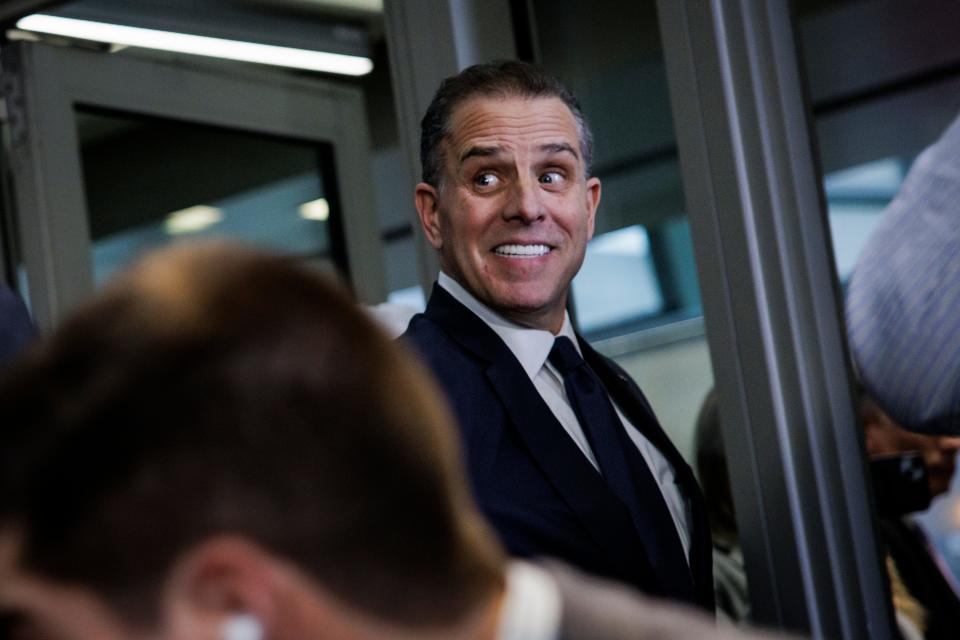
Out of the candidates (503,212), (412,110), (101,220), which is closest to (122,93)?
(101,220)

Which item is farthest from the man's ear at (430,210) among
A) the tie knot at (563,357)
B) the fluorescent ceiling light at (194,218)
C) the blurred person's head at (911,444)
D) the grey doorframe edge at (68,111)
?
the fluorescent ceiling light at (194,218)

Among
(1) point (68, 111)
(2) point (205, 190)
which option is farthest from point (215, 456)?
(2) point (205, 190)

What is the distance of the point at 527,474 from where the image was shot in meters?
1.63

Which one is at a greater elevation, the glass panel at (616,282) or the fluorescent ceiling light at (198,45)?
the fluorescent ceiling light at (198,45)

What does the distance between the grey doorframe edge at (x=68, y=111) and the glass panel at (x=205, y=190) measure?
0.15 metres

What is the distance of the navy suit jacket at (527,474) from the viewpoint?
1583 millimetres

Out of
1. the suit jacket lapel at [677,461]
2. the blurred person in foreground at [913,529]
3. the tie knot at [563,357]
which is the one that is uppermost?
the tie knot at [563,357]

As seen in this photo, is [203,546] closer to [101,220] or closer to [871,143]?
[871,143]

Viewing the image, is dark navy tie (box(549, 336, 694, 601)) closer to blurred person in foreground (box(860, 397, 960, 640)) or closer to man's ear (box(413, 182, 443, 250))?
man's ear (box(413, 182, 443, 250))

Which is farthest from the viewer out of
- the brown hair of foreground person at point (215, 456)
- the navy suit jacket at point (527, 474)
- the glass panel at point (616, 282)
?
the glass panel at point (616, 282)

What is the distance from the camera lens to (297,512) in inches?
21.9

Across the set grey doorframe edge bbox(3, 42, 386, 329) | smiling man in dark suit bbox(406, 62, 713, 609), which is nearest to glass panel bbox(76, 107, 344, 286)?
grey doorframe edge bbox(3, 42, 386, 329)

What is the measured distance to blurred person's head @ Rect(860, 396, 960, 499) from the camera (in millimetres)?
2045

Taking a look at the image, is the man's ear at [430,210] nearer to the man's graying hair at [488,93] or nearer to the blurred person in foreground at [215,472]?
the man's graying hair at [488,93]
